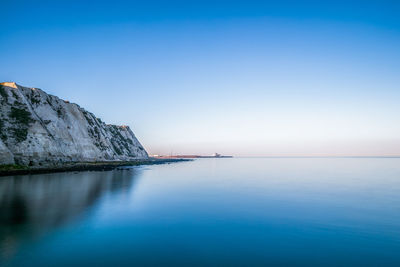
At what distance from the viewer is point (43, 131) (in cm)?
3841

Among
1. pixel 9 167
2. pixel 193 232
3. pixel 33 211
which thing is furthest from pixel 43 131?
pixel 193 232

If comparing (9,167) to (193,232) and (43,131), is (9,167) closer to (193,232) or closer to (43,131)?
(43,131)

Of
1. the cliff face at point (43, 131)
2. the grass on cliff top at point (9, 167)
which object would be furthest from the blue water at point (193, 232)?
the cliff face at point (43, 131)

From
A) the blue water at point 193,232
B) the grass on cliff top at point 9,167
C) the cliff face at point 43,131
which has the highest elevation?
the cliff face at point 43,131

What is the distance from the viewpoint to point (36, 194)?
1620 centimetres

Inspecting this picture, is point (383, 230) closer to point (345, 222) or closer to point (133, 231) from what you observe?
point (345, 222)

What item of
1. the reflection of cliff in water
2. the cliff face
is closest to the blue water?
the reflection of cliff in water

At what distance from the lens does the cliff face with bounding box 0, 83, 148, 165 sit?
1326 inches

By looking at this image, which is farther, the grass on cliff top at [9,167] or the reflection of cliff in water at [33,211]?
the grass on cliff top at [9,167]

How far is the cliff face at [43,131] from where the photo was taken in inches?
1326

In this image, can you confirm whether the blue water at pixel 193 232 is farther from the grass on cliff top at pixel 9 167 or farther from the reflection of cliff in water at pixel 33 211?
the grass on cliff top at pixel 9 167

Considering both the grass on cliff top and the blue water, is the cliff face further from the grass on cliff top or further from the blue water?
the blue water

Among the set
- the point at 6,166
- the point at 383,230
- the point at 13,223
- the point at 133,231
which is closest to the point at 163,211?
the point at 133,231

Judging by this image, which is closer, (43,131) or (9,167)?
(9,167)
